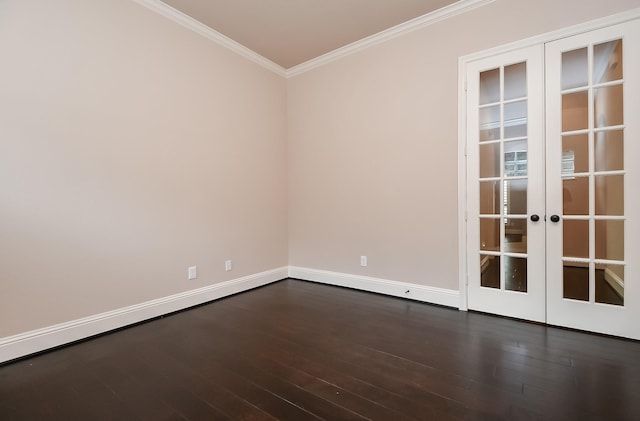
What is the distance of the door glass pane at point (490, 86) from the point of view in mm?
2781

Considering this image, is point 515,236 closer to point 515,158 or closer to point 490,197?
point 490,197

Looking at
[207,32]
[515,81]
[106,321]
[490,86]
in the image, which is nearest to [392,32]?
[490,86]

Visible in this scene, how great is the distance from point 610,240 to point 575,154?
2.43 ft

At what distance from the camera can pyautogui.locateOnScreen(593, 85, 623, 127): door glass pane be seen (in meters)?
2.31

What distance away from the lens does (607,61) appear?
2359 millimetres

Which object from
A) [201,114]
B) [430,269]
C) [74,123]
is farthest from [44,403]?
[430,269]

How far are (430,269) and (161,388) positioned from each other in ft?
8.47

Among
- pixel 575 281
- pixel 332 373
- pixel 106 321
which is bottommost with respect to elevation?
pixel 332 373

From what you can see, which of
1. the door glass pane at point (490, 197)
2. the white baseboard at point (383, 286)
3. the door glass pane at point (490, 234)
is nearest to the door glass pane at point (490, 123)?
the door glass pane at point (490, 197)

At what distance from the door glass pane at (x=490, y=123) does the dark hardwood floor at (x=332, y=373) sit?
5.62ft

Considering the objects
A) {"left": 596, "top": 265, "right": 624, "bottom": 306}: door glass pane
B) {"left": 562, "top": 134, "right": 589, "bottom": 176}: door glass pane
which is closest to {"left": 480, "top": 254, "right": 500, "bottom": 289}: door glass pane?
{"left": 596, "top": 265, "right": 624, "bottom": 306}: door glass pane

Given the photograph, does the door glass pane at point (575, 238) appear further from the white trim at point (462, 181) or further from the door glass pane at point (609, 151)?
the white trim at point (462, 181)

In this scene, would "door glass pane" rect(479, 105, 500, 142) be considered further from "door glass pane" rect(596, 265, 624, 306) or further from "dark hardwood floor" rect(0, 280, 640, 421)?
"dark hardwood floor" rect(0, 280, 640, 421)

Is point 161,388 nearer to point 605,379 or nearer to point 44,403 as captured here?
point 44,403
